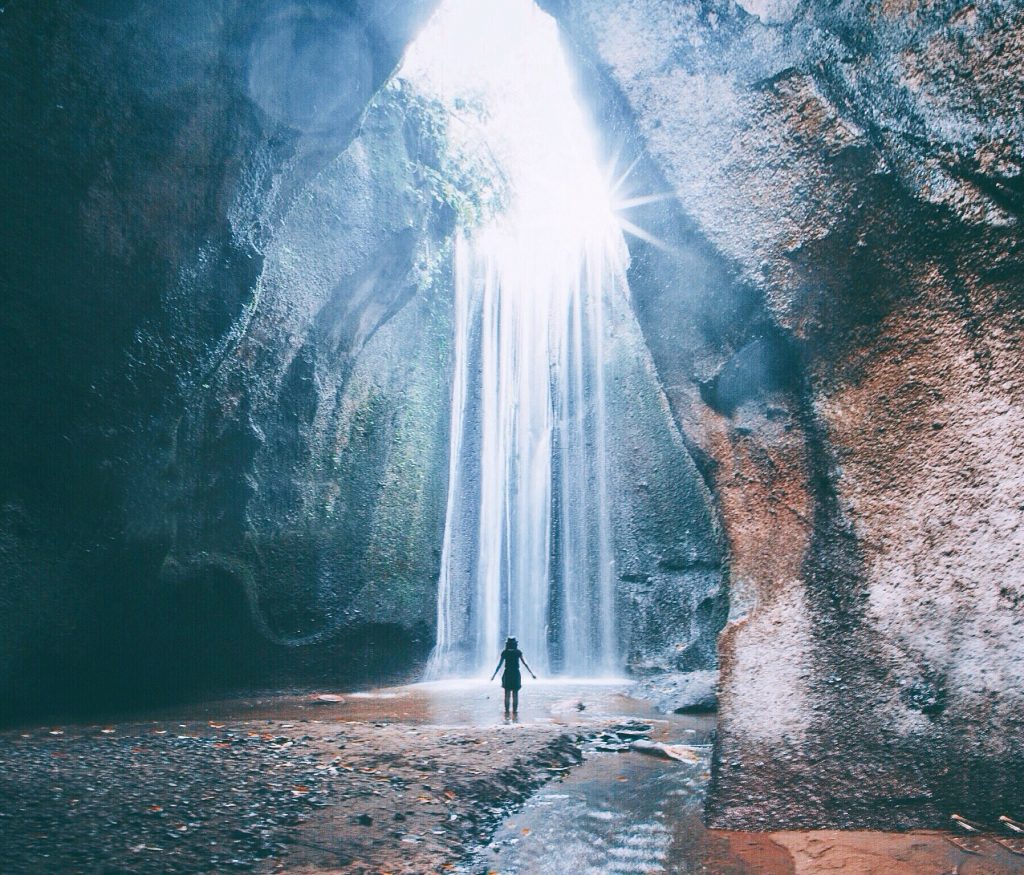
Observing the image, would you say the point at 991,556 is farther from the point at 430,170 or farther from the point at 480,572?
the point at 480,572

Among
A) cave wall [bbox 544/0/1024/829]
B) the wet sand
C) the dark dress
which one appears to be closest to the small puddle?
the wet sand

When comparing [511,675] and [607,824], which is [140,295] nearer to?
[511,675]

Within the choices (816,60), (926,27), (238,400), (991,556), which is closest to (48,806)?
(991,556)

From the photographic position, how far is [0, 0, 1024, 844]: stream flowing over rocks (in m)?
3.10

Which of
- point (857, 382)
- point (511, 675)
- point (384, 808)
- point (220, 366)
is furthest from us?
point (220, 366)

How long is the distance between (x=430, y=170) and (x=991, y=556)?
464 inches

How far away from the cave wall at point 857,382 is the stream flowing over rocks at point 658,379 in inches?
0.6

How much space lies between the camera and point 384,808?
376 centimetres

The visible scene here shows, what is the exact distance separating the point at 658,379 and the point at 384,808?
12.5ft

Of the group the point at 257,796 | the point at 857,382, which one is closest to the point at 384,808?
the point at 257,796

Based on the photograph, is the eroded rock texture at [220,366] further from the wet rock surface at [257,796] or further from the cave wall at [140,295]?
the wet rock surface at [257,796]

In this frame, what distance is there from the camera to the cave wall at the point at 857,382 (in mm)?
3031

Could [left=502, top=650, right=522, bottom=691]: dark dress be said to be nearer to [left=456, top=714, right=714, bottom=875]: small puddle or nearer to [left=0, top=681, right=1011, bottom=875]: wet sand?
[left=0, top=681, right=1011, bottom=875]: wet sand

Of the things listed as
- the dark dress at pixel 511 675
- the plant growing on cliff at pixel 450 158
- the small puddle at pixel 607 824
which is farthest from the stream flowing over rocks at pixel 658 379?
the plant growing on cliff at pixel 450 158
